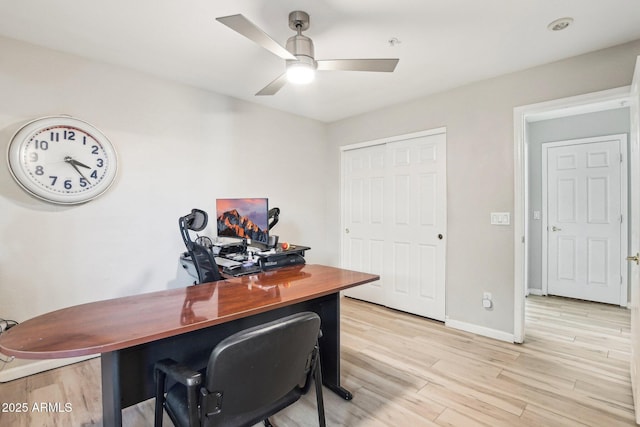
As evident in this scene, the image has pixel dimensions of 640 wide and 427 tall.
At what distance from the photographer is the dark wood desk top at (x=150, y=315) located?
1.01 meters

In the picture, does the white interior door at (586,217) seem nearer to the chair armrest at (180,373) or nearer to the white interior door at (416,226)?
the white interior door at (416,226)

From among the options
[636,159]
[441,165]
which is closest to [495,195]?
[441,165]

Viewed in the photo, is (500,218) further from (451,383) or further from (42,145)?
(42,145)

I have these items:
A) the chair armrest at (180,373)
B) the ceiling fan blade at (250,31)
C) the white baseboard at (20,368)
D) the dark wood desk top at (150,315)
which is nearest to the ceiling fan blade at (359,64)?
the ceiling fan blade at (250,31)

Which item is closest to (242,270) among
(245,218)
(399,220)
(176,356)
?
(245,218)

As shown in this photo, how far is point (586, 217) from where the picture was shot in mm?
3973

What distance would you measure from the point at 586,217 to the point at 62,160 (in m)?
5.74

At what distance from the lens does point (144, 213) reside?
281cm

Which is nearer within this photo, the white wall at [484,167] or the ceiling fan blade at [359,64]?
the ceiling fan blade at [359,64]

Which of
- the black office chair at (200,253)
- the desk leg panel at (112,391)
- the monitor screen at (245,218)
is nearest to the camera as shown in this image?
the desk leg panel at (112,391)

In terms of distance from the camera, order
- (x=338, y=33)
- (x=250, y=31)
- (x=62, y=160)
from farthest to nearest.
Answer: (x=62, y=160) < (x=338, y=33) < (x=250, y=31)

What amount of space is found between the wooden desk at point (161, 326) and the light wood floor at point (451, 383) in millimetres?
329

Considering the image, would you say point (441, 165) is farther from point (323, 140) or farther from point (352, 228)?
point (323, 140)

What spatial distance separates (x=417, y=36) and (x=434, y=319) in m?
2.77
